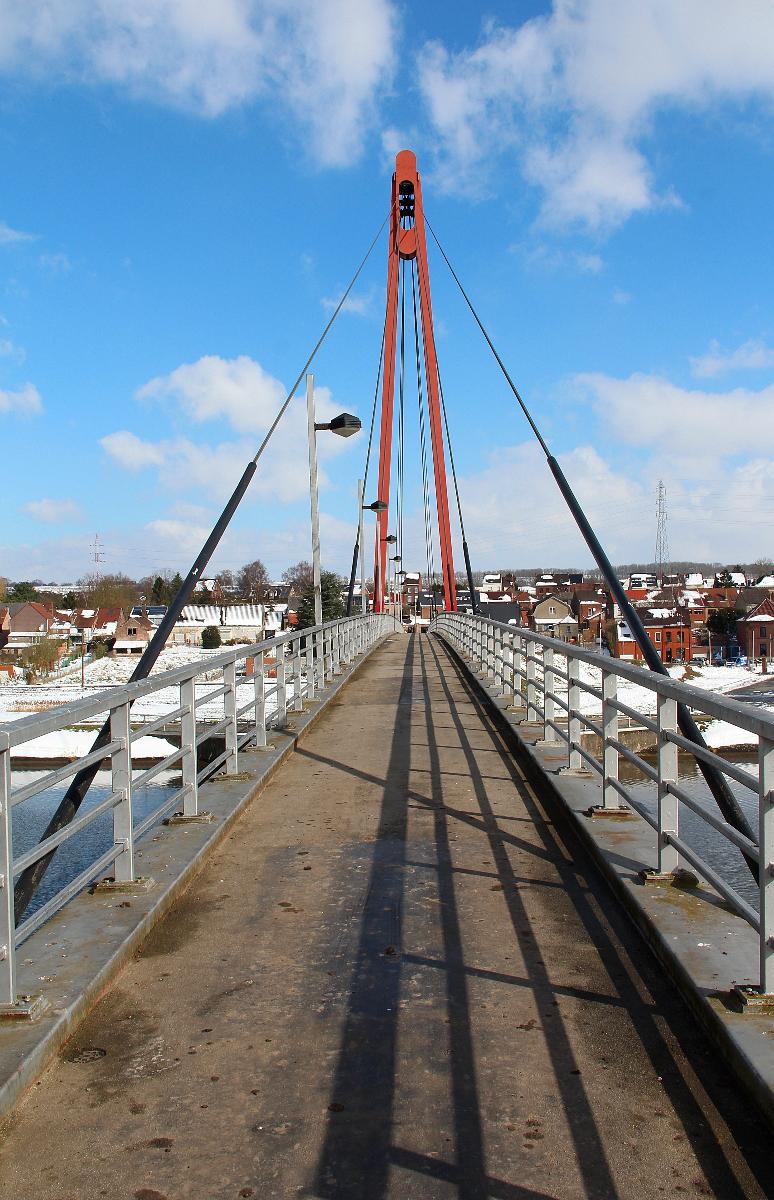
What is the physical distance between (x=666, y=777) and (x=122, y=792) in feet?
7.98

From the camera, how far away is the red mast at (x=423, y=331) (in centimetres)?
3112

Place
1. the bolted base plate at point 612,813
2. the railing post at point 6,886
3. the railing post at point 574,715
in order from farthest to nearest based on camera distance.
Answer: the railing post at point 574,715
the bolted base plate at point 612,813
the railing post at point 6,886

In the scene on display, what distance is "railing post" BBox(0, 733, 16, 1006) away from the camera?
2809 millimetres

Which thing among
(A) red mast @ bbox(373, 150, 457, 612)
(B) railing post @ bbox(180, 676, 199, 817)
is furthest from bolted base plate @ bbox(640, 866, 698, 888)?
(A) red mast @ bbox(373, 150, 457, 612)

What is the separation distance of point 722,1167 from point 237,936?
7.50 feet

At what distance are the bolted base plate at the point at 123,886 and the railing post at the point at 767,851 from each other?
268 centimetres

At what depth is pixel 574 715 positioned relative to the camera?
6.46 metres

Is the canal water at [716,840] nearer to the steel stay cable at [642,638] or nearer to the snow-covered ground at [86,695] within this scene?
the steel stay cable at [642,638]

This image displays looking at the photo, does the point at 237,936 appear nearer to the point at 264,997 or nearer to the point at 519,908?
the point at 264,997

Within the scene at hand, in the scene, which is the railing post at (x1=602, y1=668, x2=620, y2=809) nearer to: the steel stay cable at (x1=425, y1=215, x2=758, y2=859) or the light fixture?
the steel stay cable at (x1=425, y1=215, x2=758, y2=859)

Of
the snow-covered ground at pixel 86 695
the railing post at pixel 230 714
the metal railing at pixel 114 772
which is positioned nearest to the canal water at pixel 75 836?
the railing post at pixel 230 714

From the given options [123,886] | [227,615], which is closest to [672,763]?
[123,886]

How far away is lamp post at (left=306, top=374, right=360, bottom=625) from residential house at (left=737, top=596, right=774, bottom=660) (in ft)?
197

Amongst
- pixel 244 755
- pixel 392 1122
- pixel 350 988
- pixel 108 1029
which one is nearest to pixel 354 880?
pixel 350 988
